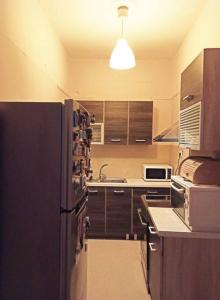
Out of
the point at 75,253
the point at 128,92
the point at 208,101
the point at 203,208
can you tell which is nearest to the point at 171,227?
the point at 203,208

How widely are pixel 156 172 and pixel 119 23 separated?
2.15m

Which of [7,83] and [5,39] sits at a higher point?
[5,39]

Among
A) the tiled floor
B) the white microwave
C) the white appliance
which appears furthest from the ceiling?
the tiled floor

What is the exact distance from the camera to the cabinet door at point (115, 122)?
4594 millimetres

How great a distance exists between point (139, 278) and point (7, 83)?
2333 millimetres

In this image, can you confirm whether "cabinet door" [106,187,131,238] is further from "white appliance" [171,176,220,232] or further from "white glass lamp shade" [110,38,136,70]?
"white appliance" [171,176,220,232]

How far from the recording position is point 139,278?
10.3ft

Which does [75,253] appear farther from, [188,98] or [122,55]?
[122,55]

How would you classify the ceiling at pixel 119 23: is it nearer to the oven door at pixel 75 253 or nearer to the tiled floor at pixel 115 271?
the oven door at pixel 75 253

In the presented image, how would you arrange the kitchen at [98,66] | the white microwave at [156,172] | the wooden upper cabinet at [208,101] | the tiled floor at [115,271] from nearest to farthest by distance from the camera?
the wooden upper cabinet at [208,101], the kitchen at [98,66], the tiled floor at [115,271], the white microwave at [156,172]

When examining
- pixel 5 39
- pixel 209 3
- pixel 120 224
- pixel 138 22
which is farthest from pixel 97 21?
pixel 120 224

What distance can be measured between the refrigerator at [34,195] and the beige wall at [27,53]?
57 cm

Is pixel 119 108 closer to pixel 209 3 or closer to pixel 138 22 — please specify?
pixel 138 22

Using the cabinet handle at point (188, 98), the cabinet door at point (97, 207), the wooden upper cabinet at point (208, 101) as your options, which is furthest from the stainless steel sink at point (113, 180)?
the wooden upper cabinet at point (208, 101)
